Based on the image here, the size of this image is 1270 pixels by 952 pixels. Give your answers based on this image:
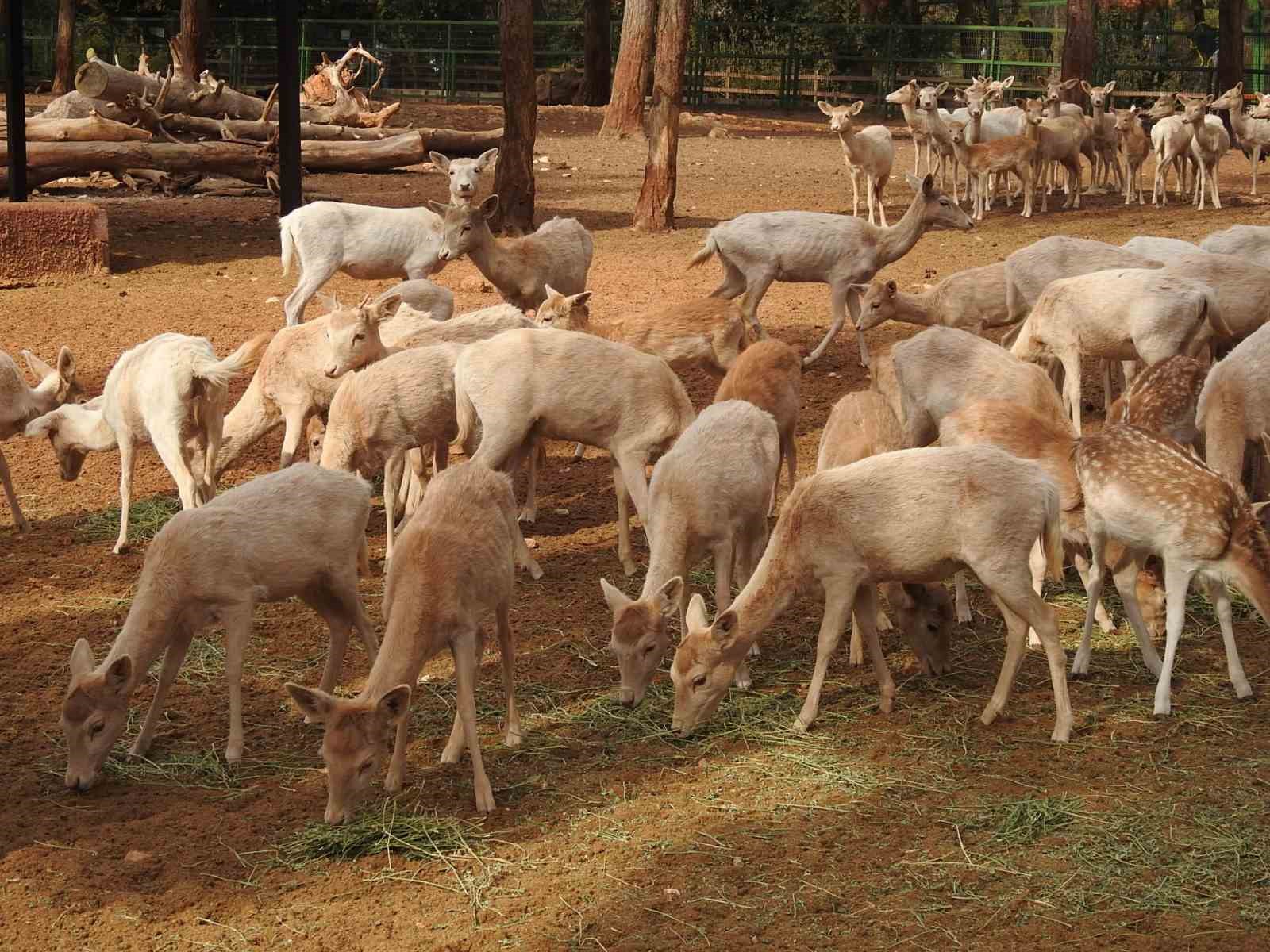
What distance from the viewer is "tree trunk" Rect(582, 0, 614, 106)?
36.2 meters

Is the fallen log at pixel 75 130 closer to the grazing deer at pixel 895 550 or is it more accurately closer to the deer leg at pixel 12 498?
the deer leg at pixel 12 498

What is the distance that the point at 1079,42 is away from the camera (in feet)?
82.9

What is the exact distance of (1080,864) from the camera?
207 inches

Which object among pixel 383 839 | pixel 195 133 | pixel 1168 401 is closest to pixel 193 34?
pixel 195 133

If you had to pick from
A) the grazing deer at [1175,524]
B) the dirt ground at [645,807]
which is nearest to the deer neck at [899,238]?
the dirt ground at [645,807]

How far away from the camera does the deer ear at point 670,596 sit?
21.4ft

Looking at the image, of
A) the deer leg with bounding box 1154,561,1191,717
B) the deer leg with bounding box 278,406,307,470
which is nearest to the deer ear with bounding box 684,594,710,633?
the deer leg with bounding box 1154,561,1191,717

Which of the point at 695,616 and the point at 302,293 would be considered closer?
the point at 695,616

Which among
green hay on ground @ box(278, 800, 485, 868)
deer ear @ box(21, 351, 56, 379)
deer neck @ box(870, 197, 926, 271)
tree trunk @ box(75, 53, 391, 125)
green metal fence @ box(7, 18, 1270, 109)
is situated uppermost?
green metal fence @ box(7, 18, 1270, 109)

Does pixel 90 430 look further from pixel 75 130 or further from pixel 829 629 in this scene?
pixel 75 130

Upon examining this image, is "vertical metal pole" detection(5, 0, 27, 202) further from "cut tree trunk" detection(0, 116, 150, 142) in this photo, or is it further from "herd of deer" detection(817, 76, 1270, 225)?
"herd of deer" detection(817, 76, 1270, 225)

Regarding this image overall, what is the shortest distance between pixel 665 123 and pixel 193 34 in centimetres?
1601

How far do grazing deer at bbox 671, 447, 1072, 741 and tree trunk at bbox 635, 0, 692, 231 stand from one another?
1218cm

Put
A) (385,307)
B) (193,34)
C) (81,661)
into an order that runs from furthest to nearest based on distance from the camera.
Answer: (193,34), (385,307), (81,661)
